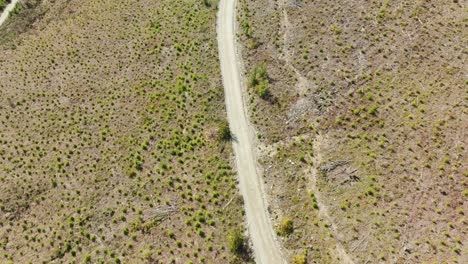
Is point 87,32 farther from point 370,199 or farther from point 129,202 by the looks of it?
point 370,199

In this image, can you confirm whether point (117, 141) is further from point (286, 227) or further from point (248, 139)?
point (286, 227)

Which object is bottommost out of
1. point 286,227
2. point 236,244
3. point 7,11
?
point 236,244

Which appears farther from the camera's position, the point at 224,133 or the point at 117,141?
the point at 117,141

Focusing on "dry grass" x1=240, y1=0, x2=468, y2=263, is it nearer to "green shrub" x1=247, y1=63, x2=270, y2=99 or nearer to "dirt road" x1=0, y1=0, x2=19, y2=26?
"green shrub" x1=247, y1=63, x2=270, y2=99

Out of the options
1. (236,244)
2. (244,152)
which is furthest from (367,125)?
(236,244)

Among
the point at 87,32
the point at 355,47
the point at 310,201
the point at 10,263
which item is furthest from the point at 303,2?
the point at 10,263

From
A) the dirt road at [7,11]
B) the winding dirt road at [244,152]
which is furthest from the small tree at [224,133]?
the dirt road at [7,11]

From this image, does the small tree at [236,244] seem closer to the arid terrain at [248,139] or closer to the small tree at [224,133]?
the arid terrain at [248,139]
